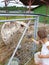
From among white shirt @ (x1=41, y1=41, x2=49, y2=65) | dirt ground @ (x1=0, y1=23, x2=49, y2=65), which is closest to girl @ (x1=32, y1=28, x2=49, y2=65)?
white shirt @ (x1=41, y1=41, x2=49, y2=65)

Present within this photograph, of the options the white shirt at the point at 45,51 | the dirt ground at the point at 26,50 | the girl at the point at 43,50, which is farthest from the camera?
the dirt ground at the point at 26,50

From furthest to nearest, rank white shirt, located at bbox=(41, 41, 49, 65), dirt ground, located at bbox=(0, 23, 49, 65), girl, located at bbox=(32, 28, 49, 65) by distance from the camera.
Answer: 1. dirt ground, located at bbox=(0, 23, 49, 65)
2. white shirt, located at bbox=(41, 41, 49, 65)
3. girl, located at bbox=(32, 28, 49, 65)

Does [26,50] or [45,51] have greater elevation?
[45,51]

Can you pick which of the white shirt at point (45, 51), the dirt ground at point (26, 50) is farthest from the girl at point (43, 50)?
the dirt ground at point (26, 50)

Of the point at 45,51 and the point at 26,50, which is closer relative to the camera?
the point at 45,51

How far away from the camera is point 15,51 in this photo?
16.2 feet

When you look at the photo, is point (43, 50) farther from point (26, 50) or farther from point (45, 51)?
point (26, 50)

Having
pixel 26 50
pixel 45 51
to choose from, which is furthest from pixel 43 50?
pixel 26 50

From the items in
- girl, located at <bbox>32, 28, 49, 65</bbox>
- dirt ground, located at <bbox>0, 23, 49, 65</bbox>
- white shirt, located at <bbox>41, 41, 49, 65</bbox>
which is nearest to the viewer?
girl, located at <bbox>32, 28, 49, 65</bbox>

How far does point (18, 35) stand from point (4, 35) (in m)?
0.25

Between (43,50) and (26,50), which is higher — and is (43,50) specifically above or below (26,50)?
above

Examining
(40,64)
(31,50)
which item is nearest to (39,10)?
(31,50)

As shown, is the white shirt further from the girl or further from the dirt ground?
the dirt ground

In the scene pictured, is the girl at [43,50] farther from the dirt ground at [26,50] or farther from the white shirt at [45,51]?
the dirt ground at [26,50]
